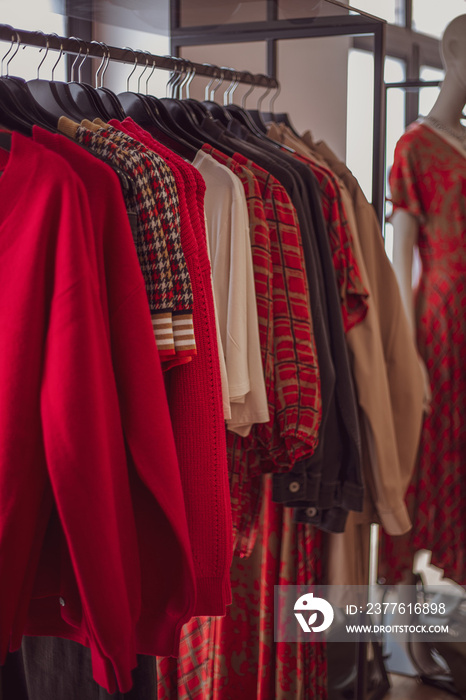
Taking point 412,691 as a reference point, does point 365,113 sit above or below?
above

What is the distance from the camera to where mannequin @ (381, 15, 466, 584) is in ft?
5.18

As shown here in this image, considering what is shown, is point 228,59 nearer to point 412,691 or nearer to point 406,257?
point 406,257

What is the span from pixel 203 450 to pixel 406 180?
1023mm

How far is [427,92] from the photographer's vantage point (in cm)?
163

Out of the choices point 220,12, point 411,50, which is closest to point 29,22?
point 220,12

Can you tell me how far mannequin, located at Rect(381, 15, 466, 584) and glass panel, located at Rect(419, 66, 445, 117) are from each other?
0.05 ft

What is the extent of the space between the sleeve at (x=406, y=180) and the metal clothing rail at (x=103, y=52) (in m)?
0.42

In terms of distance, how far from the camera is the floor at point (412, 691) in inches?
69.1

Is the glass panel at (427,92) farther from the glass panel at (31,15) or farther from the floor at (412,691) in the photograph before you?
the floor at (412,691)

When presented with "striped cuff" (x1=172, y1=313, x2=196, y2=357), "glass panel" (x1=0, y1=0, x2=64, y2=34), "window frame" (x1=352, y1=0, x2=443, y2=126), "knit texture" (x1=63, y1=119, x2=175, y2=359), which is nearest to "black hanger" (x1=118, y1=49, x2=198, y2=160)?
"knit texture" (x1=63, y1=119, x2=175, y2=359)

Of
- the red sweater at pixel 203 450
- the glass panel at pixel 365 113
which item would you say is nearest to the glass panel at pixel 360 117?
the glass panel at pixel 365 113

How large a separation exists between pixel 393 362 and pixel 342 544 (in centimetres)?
38

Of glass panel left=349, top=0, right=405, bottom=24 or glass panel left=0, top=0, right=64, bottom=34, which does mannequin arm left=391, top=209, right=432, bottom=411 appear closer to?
glass panel left=349, top=0, right=405, bottom=24

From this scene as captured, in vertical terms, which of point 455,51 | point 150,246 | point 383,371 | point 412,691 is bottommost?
point 412,691
